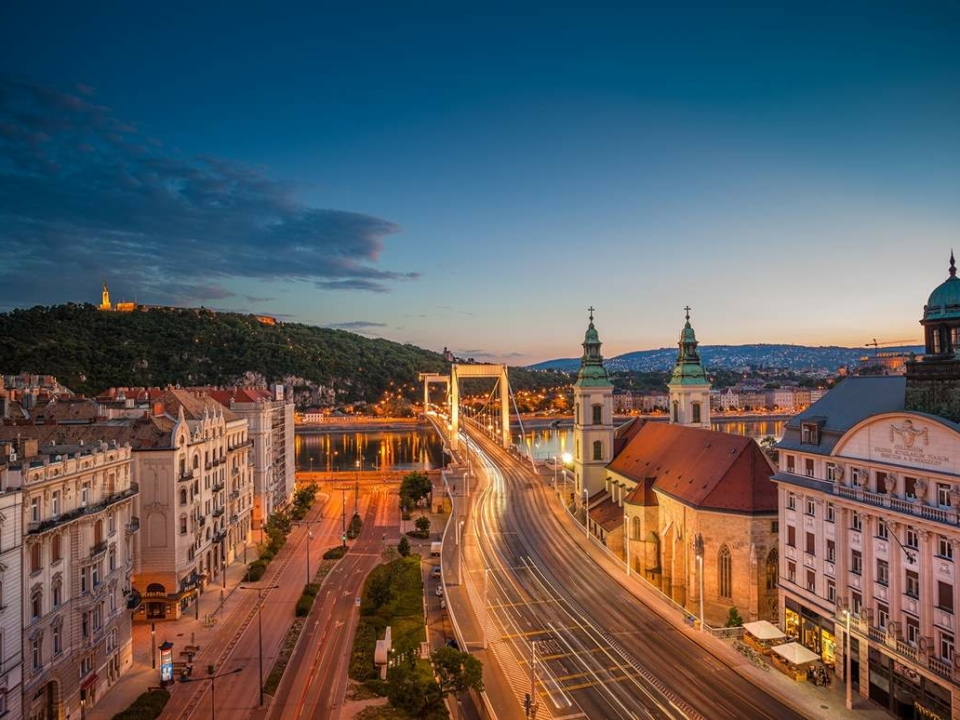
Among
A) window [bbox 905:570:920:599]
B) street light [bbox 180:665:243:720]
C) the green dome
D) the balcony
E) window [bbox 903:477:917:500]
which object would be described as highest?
the green dome

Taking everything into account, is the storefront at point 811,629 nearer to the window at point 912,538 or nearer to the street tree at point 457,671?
the window at point 912,538

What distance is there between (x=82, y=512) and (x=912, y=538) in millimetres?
41241

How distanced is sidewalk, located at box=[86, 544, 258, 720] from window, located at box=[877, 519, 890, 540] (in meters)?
38.9

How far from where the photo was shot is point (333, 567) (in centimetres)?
6088

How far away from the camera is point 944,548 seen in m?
29.6

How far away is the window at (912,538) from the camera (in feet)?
102

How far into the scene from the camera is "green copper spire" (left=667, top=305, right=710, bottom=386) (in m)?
74.9

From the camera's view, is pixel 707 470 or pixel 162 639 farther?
pixel 707 470

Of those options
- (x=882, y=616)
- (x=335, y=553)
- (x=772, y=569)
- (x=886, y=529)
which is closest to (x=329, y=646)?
(x=335, y=553)

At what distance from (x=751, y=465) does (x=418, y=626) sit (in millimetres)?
25582

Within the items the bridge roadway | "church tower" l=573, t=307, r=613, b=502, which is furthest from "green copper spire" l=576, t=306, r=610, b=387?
the bridge roadway

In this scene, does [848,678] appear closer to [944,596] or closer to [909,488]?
[944,596]

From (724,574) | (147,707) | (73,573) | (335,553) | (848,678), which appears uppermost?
(73,573)

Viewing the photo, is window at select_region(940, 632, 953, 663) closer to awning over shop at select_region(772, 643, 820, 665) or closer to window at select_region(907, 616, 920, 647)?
window at select_region(907, 616, 920, 647)
